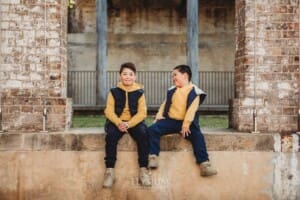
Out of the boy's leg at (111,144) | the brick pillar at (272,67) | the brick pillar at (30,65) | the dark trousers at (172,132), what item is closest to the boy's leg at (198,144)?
the dark trousers at (172,132)

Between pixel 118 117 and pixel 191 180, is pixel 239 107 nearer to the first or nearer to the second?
pixel 191 180

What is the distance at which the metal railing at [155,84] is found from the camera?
55.9 feet

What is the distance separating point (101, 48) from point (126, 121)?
847 centimetres

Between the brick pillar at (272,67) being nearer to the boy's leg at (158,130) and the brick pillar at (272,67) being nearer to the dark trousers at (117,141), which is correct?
the boy's leg at (158,130)

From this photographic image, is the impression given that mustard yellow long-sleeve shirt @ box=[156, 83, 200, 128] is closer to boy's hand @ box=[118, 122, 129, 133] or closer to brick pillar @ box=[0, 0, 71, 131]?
boy's hand @ box=[118, 122, 129, 133]

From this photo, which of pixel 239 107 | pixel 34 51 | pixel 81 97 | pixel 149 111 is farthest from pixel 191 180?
pixel 81 97

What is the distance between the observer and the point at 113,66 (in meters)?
17.6

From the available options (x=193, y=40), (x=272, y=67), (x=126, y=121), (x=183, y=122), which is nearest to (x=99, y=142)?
(x=126, y=121)

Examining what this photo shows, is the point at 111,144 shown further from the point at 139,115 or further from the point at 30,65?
the point at 30,65

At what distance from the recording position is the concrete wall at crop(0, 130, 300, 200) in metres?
4.93

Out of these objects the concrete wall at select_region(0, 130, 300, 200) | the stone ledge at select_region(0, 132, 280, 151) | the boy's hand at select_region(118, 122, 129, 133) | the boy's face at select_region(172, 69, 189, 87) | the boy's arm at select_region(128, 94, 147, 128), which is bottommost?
the concrete wall at select_region(0, 130, 300, 200)

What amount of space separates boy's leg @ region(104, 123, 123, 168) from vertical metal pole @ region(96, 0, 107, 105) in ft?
27.8

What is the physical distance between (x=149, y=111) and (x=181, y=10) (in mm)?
5127

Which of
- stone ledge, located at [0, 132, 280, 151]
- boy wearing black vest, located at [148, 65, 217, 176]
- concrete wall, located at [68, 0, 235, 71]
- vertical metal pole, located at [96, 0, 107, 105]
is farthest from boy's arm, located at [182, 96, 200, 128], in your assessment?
concrete wall, located at [68, 0, 235, 71]
